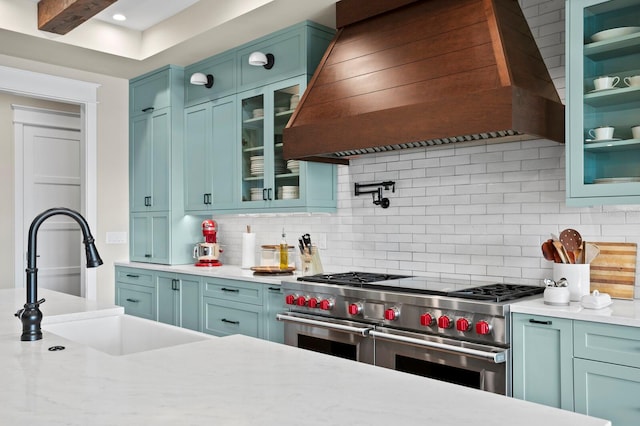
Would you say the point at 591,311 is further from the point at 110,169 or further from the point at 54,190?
the point at 54,190

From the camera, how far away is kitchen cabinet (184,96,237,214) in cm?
466

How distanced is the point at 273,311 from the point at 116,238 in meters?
2.49

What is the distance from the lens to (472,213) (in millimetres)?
3439

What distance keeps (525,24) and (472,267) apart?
1430 mm

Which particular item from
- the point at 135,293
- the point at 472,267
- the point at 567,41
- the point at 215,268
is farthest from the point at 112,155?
the point at 567,41

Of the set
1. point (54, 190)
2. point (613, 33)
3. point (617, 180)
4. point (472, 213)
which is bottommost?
point (472, 213)

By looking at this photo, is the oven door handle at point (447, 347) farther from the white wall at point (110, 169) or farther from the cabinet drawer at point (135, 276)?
the white wall at point (110, 169)

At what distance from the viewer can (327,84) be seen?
3.57 meters

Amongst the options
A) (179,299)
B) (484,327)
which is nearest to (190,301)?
(179,299)

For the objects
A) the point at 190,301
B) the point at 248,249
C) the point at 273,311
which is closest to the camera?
the point at 273,311

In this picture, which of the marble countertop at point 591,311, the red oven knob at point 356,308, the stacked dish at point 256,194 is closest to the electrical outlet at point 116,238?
the stacked dish at point 256,194

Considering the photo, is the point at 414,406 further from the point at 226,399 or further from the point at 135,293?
the point at 135,293

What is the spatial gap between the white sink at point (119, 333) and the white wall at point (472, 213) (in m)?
1.89

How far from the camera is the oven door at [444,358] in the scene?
2.58m
